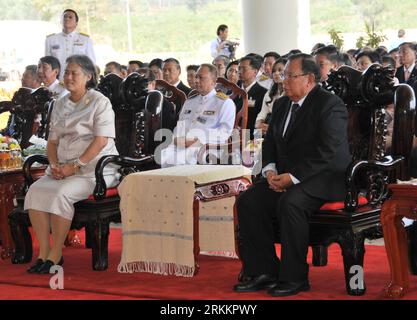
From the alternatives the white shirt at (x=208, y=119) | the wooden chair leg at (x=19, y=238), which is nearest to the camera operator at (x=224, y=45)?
the white shirt at (x=208, y=119)

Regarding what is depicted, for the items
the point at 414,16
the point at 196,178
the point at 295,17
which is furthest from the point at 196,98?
the point at 414,16

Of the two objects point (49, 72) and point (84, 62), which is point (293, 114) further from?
point (49, 72)

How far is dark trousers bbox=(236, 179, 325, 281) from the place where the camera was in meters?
4.27

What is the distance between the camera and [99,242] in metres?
5.15

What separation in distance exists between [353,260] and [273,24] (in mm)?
7778

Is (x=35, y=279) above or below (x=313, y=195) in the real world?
below

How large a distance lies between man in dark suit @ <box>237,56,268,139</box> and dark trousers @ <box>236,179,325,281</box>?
94.3 inches

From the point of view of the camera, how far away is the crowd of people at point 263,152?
434 cm

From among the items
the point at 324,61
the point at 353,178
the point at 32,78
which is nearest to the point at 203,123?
the point at 324,61

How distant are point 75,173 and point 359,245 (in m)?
1.88

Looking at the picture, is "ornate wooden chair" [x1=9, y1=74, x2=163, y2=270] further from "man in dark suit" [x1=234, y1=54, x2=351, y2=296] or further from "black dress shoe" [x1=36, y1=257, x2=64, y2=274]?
"man in dark suit" [x1=234, y1=54, x2=351, y2=296]

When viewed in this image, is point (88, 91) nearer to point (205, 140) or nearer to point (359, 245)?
point (205, 140)

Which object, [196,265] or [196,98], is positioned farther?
[196,98]

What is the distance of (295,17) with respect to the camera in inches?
463
